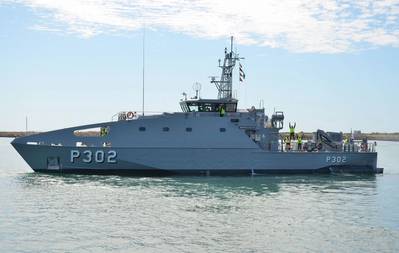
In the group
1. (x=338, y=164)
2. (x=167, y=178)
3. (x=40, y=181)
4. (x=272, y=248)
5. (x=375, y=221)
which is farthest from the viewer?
(x=338, y=164)

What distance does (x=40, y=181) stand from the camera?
83.3 feet

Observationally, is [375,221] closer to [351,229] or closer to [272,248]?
[351,229]

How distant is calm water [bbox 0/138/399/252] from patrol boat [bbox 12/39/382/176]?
134cm

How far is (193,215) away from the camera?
56.4 ft

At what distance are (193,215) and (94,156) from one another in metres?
11.7

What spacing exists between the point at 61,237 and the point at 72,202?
5.52 metres

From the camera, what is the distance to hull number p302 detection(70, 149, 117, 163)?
27.4m

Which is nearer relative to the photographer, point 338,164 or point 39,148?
point 39,148

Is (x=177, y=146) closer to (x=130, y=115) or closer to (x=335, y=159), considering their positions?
(x=130, y=115)

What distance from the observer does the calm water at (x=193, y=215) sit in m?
13.5

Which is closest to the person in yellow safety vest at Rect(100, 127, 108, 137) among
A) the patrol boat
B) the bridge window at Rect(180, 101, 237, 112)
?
the patrol boat

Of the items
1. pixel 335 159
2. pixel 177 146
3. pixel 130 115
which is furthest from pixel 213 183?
pixel 335 159

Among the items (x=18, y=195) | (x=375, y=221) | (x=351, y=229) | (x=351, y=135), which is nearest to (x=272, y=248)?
(x=351, y=229)

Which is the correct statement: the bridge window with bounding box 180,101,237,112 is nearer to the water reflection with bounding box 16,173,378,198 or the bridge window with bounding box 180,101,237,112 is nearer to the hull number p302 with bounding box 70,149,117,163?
the water reflection with bounding box 16,173,378,198
